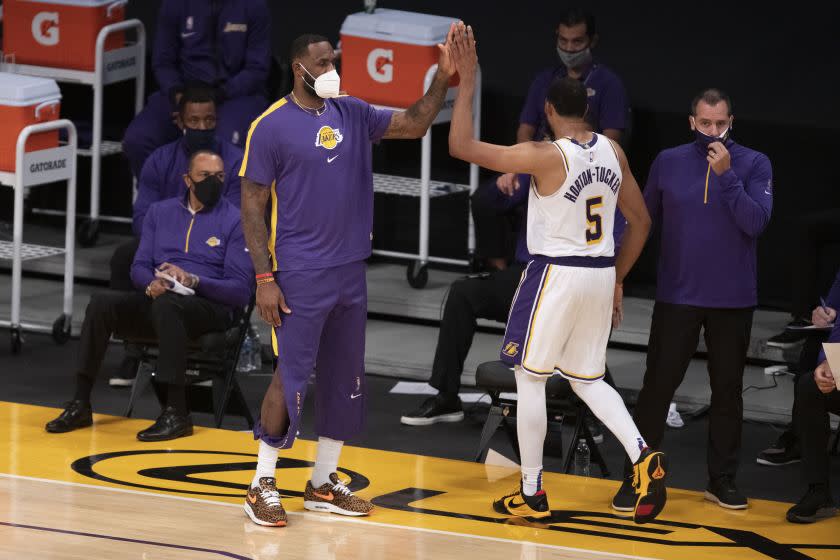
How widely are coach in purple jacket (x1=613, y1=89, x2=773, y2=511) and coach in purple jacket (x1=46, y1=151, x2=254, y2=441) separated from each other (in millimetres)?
1884

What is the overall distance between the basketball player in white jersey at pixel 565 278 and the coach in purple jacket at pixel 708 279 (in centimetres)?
28

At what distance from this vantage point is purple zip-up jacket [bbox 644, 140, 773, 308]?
614cm

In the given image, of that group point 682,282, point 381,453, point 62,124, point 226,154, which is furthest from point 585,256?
point 62,124

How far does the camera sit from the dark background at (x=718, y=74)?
8609 mm

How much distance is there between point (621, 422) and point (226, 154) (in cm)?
312

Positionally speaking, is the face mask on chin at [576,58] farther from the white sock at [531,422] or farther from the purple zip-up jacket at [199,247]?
the white sock at [531,422]

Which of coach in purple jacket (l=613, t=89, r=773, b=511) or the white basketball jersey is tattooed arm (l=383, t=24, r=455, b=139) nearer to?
the white basketball jersey

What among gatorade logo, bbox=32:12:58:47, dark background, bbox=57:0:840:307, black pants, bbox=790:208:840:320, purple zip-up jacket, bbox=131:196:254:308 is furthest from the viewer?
gatorade logo, bbox=32:12:58:47

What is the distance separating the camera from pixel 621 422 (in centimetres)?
583

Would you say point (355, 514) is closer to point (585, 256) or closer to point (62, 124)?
point (585, 256)

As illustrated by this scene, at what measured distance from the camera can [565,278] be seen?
5805mm

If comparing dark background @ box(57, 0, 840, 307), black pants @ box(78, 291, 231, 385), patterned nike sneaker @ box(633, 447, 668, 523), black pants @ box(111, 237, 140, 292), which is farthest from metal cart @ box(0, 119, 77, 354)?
patterned nike sneaker @ box(633, 447, 668, 523)

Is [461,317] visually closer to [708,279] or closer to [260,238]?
[708,279]

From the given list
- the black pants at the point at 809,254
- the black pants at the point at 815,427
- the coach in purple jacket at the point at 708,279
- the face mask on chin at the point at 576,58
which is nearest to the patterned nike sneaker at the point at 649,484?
the coach in purple jacket at the point at 708,279
